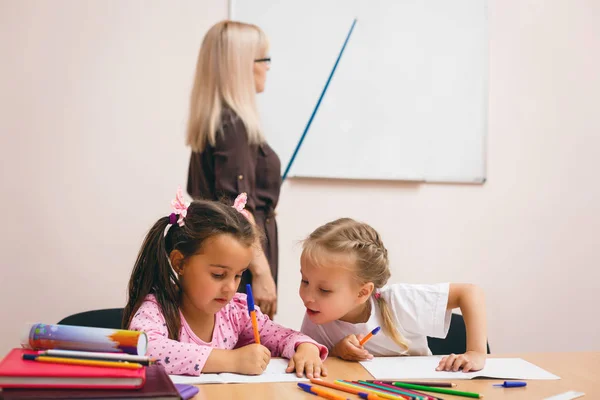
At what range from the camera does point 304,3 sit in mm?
2699

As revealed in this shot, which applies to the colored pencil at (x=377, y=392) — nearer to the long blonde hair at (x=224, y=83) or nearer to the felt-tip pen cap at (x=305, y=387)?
the felt-tip pen cap at (x=305, y=387)

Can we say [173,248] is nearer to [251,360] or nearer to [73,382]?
[251,360]

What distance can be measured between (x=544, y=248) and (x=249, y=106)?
1.73 m

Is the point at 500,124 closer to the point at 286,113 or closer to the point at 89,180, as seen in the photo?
the point at 286,113

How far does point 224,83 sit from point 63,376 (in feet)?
4.28

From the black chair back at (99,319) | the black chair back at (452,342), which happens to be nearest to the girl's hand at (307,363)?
the black chair back at (452,342)

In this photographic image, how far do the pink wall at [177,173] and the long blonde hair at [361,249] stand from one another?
119 cm

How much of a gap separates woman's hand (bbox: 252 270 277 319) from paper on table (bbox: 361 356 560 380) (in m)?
0.56

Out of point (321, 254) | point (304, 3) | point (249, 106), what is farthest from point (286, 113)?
point (321, 254)

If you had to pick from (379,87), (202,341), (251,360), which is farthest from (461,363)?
(379,87)

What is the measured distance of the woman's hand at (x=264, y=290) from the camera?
6.29 ft

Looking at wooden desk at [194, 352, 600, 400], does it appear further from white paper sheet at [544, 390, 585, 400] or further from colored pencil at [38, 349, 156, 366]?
colored pencil at [38, 349, 156, 366]

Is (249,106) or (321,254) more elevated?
(249,106)

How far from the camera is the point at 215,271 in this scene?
1297 mm
